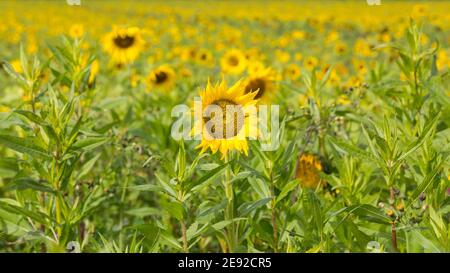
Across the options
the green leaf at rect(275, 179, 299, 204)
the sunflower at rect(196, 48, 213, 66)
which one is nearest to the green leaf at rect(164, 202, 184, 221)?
the green leaf at rect(275, 179, 299, 204)

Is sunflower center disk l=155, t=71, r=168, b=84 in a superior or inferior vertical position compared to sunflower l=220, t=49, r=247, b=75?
inferior

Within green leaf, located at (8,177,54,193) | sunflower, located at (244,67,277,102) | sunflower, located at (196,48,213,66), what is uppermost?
sunflower, located at (196,48,213,66)

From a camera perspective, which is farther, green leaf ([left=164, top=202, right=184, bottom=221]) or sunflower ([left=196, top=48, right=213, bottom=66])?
sunflower ([left=196, top=48, right=213, bottom=66])

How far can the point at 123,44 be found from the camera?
15.5 ft

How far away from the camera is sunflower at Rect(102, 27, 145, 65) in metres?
4.63

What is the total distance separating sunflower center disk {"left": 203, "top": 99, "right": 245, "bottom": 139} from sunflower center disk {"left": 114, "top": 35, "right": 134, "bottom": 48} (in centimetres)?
321

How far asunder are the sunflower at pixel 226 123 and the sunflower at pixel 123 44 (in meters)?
3.11

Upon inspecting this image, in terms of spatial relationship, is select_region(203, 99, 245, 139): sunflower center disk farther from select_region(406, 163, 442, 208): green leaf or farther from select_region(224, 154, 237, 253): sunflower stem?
select_region(406, 163, 442, 208): green leaf

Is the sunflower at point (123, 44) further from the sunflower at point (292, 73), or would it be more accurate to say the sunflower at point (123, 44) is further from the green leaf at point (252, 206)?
the green leaf at point (252, 206)

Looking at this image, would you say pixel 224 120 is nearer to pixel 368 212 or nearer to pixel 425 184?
pixel 368 212

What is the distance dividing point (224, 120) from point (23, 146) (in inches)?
23.5
